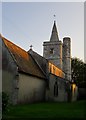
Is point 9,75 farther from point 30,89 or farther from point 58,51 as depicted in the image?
point 58,51

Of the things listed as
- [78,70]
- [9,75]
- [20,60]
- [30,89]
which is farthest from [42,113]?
[78,70]

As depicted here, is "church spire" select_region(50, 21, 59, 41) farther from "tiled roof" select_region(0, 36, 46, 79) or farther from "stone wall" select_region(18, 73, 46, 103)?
"stone wall" select_region(18, 73, 46, 103)

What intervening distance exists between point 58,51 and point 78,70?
1746 centimetres

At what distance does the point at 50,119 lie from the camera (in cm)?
1391

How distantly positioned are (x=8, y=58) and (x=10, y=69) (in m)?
1.34

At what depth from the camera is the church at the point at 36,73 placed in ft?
84.7

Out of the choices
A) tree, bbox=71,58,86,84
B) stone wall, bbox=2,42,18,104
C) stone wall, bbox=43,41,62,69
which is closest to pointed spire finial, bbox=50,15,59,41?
stone wall, bbox=43,41,62,69

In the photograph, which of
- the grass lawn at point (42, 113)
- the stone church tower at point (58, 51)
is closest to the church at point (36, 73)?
the stone church tower at point (58, 51)

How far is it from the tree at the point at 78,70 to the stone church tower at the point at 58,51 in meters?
7.31

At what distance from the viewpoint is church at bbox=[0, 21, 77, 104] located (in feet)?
84.7

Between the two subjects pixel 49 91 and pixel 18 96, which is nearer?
pixel 18 96

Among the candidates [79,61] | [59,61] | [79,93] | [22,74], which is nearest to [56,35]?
[59,61]

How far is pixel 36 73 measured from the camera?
33031mm

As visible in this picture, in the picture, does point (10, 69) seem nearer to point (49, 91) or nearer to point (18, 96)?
point (18, 96)
